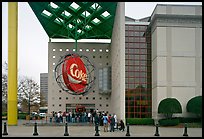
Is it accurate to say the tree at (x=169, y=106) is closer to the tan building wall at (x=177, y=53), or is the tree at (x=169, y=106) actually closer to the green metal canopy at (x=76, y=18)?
the tan building wall at (x=177, y=53)

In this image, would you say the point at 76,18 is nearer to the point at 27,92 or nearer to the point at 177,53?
the point at 177,53

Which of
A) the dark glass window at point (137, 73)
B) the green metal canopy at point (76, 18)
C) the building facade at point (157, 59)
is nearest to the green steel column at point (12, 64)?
the green metal canopy at point (76, 18)

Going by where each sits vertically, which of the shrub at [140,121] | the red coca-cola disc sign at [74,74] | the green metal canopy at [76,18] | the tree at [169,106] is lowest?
the shrub at [140,121]

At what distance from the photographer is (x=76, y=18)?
4428 cm

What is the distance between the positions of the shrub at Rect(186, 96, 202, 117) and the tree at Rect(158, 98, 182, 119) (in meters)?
1.35

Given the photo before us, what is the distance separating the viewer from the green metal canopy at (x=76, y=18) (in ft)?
132

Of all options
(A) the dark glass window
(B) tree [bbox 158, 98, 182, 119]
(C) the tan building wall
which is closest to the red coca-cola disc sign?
(A) the dark glass window

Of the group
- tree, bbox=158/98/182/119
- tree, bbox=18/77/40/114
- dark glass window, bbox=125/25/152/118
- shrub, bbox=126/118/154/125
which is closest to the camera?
tree, bbox=158/98/182/119

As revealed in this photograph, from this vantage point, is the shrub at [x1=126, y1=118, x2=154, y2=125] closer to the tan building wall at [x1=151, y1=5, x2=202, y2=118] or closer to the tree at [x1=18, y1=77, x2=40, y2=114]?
the tan building wall at [x1=151, y1=5, x2=202, y2=118]

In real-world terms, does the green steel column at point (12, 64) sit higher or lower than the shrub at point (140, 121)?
higher

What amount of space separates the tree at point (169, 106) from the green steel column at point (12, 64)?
15.9 meters

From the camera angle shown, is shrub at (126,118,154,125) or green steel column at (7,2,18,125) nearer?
green steel column at (7,2,18,125)

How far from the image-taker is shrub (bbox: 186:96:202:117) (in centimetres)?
3350

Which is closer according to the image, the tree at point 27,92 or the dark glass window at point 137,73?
the dark glass window at point 137,73
